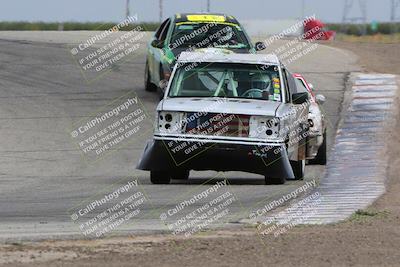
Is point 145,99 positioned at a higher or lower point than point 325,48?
higher

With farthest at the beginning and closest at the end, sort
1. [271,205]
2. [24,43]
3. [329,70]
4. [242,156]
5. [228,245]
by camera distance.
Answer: [24,43], [329,70], [242,156], [271,205], [228,245]

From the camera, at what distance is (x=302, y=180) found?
15.1 m

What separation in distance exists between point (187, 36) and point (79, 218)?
11.1 meters

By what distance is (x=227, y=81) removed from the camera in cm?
1473

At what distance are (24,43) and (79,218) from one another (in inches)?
906

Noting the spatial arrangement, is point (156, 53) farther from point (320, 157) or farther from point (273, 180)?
point (273, 180)

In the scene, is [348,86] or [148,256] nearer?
[148,256]

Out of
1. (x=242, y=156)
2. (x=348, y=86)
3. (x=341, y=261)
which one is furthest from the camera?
(x=348, y=86)

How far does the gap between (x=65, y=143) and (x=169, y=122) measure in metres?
5.23

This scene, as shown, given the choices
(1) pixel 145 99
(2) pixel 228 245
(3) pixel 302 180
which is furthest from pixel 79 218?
(1) pixel 145 99

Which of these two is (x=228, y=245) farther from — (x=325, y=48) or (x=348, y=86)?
(x=325, y=48)

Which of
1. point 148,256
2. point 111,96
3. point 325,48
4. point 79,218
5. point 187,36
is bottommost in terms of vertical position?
point 325,48

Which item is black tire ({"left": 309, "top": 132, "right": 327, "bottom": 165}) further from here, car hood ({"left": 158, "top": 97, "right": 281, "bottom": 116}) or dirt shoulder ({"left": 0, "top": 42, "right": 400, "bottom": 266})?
dirt shoulder ({"left": 0, "top": 42, "right": 400, "bottom": 266})

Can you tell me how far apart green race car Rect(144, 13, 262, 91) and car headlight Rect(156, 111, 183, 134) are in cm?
731
